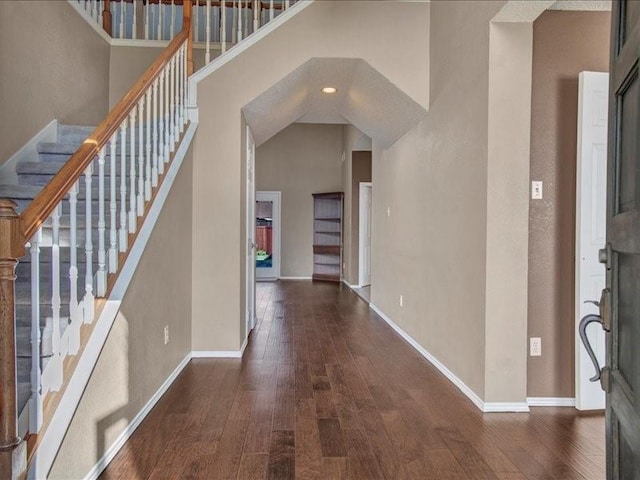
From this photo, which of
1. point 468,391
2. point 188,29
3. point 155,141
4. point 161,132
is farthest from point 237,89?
point 468,391

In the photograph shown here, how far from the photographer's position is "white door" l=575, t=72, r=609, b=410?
260 cm

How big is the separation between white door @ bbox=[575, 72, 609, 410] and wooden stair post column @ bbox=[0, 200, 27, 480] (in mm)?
2806

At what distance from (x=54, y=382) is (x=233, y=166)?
235cm

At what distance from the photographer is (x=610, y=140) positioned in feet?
3.68

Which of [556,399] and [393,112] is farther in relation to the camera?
[393,112]

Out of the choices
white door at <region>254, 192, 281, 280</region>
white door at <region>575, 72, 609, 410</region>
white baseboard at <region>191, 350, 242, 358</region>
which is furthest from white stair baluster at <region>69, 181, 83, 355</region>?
white door at <region>254, 192, 281, 280</region>

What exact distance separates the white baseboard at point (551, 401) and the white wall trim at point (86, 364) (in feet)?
8.04

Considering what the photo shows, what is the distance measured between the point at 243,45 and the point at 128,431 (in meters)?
2.97

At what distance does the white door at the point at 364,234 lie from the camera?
841cm

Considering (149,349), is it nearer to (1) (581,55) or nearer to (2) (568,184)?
(2) (568,184)

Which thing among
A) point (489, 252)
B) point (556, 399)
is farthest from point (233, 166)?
point (556, 399)

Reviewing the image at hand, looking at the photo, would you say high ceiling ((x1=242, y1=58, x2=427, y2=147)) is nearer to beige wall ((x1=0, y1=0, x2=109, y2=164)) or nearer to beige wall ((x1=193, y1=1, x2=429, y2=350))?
beige wall ((x1=193, y1=1, x2=429, y2=350))

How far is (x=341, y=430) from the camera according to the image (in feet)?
7.60

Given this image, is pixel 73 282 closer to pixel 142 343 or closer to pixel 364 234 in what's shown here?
pixel 142 343
